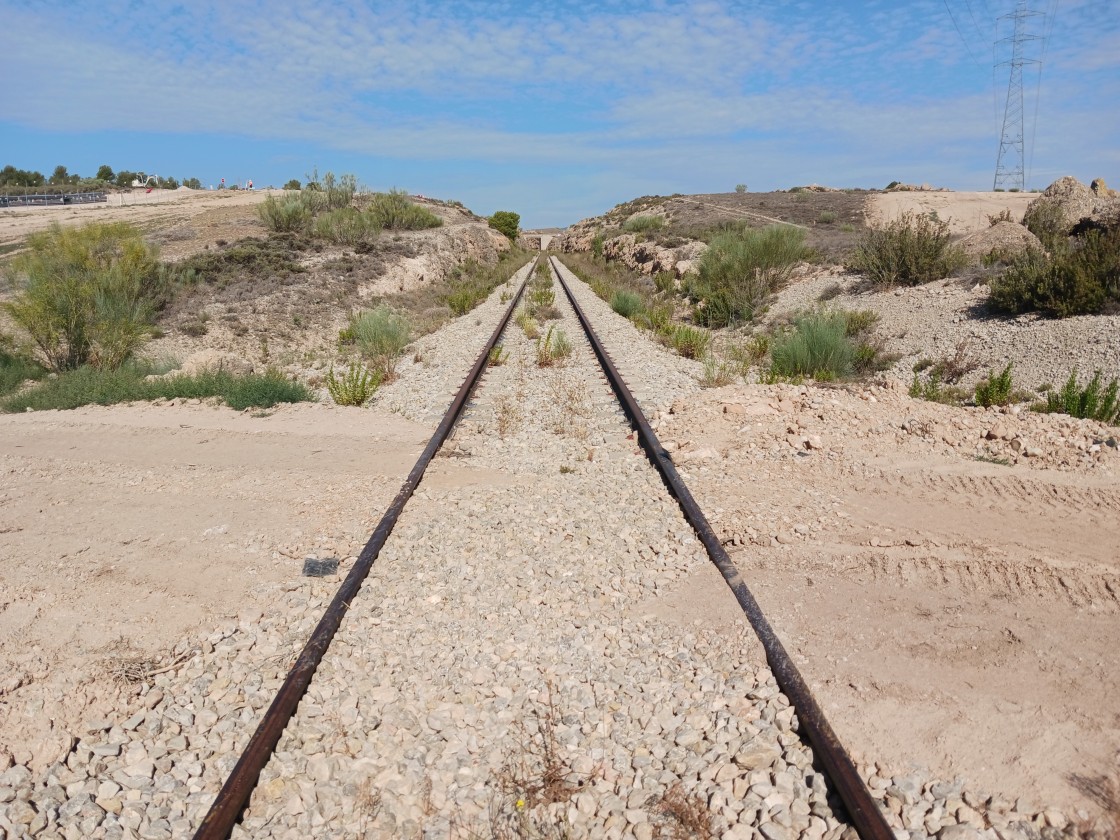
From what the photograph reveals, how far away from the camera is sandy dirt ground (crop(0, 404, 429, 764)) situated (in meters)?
4.65

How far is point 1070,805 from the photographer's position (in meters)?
3.23

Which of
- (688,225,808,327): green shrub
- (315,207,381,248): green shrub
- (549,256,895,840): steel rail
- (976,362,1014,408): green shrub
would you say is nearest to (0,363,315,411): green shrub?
(549,256,895,840): steel rail

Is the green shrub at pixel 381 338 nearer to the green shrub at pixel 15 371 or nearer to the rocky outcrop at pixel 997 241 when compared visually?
the green shrub at pixel 15 371

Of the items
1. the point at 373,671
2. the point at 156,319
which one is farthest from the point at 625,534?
the point at 156,319

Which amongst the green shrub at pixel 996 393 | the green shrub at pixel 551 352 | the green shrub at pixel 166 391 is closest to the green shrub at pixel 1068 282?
the green shrub at pixel 996 393

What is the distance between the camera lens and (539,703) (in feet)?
13.8

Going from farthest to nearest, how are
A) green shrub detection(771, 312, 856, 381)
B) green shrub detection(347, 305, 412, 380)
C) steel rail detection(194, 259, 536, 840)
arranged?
green shrub detection(347, 305, 412, 380)
green shrub detection(771, 312, 856, 381)
steel rail detection(194, 259, 536, 840)

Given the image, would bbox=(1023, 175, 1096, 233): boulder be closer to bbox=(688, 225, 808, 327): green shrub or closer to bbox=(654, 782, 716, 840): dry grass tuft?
bbox=(688, 225, 808, 327): green shrub

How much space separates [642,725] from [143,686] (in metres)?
2.75

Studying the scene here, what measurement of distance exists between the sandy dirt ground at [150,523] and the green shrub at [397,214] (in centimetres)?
2592

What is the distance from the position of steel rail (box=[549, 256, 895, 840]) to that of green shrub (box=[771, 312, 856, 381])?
5662 mm

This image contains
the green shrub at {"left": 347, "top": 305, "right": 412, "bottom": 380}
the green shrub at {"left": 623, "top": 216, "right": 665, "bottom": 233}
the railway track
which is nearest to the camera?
the railway track

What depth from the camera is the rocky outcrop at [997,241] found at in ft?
64.5

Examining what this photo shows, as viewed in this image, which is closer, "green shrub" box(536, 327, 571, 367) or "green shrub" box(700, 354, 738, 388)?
"green shrub" box(700, 354, 738, 388)
